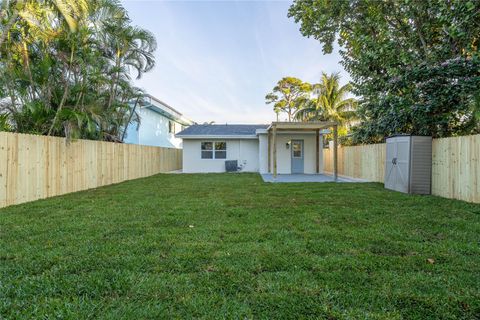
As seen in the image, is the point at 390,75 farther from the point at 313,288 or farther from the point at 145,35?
the point at 145,35

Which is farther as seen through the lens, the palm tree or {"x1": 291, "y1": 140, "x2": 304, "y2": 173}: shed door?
the palm tree

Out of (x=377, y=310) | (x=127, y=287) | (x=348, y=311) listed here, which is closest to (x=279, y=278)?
(x=348, y=311)

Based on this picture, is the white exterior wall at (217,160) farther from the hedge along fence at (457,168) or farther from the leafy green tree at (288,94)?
the leafy green tree at (288,94)

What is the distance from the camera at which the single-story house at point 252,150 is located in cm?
1577

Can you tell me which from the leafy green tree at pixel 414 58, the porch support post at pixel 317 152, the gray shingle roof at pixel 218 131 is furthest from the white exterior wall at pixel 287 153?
the leafy green tree at pixel 414 58

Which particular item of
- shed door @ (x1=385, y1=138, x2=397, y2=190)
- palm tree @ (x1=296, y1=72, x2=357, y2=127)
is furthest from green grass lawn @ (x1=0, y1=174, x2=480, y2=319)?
palm tree @ (x1=296, y1=72, x2=357, y2=127)

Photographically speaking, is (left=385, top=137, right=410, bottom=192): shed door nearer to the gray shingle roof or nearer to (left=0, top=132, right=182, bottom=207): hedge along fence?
the gray shingle roof

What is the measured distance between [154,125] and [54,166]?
12.2 meters

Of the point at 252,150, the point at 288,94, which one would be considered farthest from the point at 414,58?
the point at 288,94

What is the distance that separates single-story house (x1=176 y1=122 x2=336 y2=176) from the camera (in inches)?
621

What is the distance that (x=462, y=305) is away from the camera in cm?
215

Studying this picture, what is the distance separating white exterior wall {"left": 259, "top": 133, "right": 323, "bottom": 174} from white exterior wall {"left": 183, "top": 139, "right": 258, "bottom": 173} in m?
1.29

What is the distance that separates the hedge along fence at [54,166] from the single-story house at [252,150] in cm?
499

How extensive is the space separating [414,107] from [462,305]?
7279 millimetres
